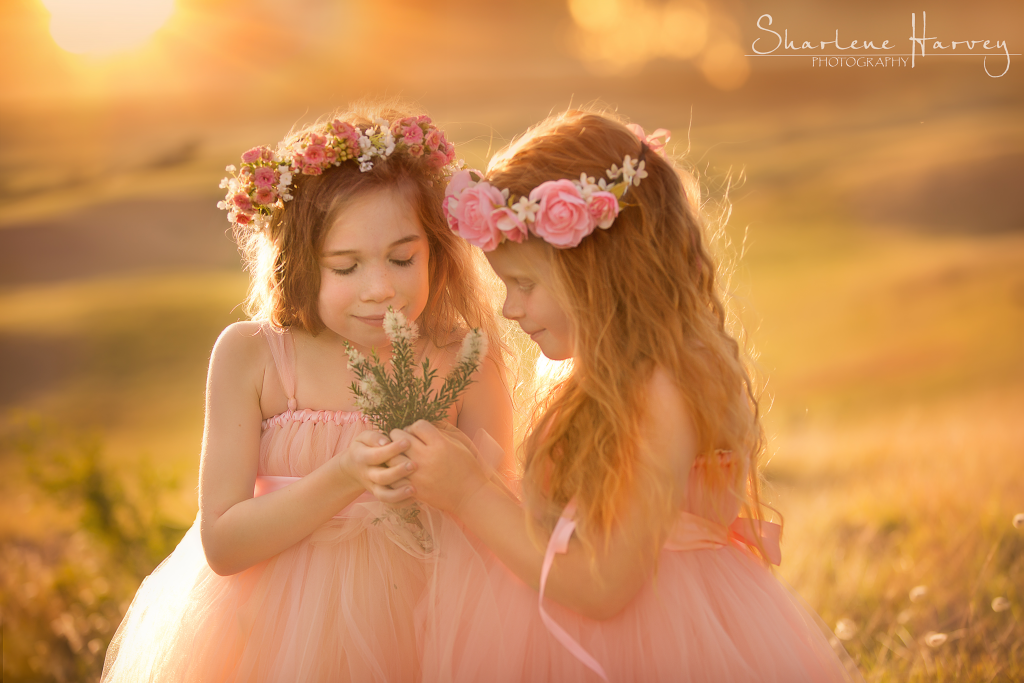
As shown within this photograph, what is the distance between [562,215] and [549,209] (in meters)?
0.05

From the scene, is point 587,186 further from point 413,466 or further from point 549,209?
point 413,466

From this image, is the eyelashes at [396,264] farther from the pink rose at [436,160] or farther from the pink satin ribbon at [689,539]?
the pink satin ribbon at [689,539]

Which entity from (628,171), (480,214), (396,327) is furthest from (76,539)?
(628,171)

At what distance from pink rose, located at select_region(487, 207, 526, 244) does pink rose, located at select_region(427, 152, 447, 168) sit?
45 centimetres

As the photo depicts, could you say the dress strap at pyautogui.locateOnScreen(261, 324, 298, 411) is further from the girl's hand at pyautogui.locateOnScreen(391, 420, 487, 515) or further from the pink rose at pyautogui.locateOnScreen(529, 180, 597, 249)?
the pink rose at pyautogui.locateOnScreen(529, 180, 597, 249)

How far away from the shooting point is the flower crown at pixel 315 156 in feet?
7.20

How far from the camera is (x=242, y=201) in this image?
7.40 feet

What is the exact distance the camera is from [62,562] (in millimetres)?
4523

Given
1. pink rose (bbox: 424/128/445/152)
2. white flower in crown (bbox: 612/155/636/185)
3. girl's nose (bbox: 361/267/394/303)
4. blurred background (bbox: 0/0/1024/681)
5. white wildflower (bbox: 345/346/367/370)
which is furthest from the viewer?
blurred background (bbox: 0/0/1024/681)

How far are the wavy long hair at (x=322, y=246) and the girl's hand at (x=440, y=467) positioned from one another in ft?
1.94

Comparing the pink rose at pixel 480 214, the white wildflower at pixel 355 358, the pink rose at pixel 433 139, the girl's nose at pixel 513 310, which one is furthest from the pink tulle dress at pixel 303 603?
the pink rose at pixel 433 139

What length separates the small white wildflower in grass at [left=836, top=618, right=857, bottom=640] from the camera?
3.37m

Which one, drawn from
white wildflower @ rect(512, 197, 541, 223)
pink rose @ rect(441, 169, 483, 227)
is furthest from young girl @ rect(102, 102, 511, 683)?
white wildflower @ rect(512, 197, 541, 223)

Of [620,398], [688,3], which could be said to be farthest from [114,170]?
[620,398]
